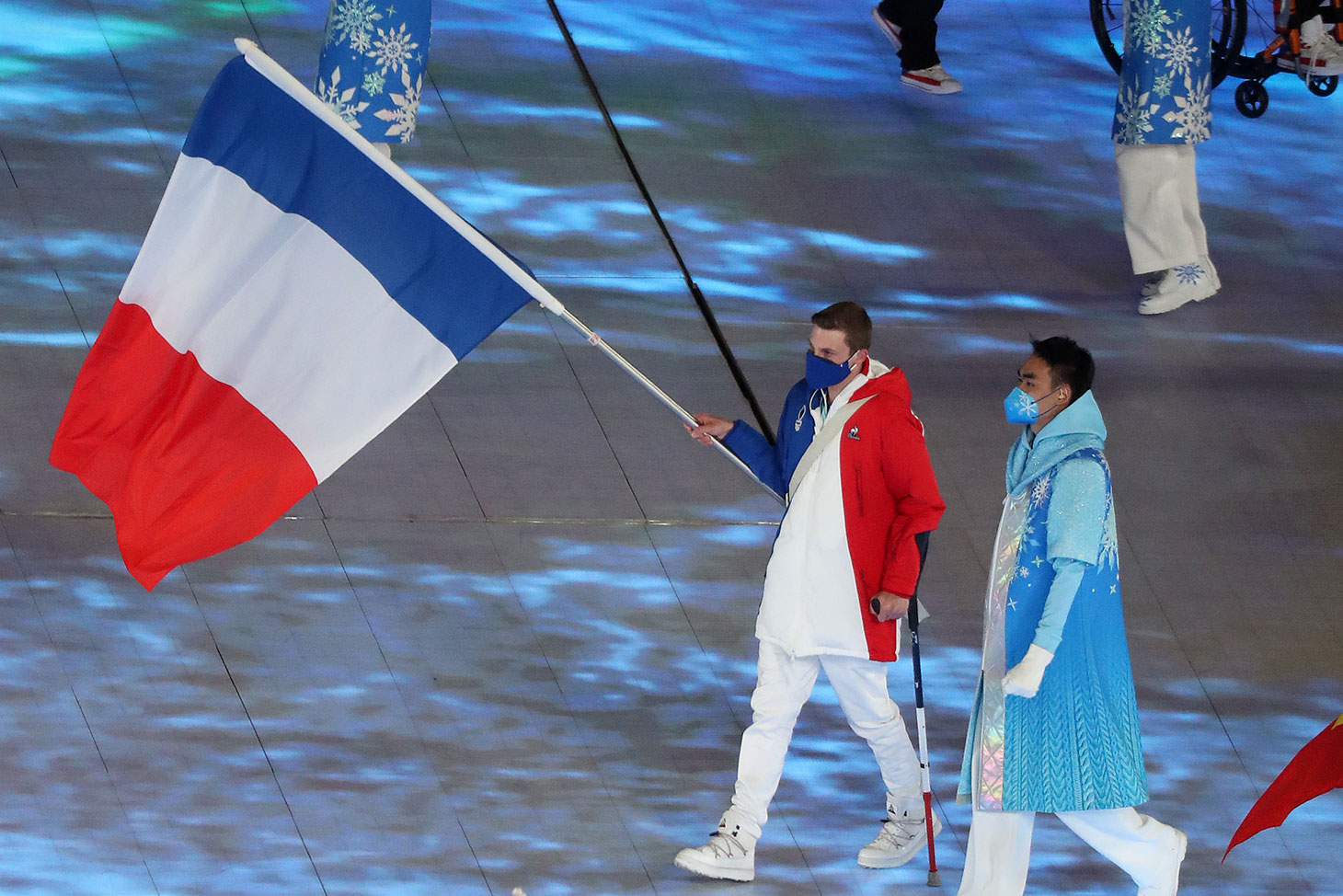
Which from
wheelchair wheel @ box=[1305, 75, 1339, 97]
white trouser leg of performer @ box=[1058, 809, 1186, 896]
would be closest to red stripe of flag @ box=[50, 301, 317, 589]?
white trouser leg of performer @ box=[1058, 809, 1186, 896]

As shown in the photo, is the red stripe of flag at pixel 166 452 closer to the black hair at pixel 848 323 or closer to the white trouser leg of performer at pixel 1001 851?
the black hair at pixel 848 323

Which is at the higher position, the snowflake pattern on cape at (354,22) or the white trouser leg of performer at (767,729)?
the snowflake pattern on cape at (354,22)

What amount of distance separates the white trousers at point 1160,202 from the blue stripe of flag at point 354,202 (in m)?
3.34

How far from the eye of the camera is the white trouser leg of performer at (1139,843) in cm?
329

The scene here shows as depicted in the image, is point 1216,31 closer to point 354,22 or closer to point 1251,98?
point 1251,98

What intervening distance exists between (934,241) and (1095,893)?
11.1 ft

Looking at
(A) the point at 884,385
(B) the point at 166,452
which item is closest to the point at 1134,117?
(A) the point at 884,385

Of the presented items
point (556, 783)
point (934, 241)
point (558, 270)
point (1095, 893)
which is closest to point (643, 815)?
point (556, 783)

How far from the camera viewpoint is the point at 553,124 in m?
7.05

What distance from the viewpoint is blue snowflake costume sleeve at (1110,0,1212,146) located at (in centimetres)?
596

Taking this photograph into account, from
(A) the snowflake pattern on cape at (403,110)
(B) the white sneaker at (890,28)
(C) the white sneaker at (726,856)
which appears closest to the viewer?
(C) the white sneaker at (726,856)

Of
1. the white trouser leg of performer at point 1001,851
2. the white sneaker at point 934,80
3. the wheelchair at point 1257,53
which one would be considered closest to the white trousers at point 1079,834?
the white trouser leg of performer at point 1001,851

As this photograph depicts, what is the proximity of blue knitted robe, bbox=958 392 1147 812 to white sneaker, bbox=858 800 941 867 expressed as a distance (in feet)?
1.21

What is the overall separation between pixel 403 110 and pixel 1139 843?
A: 366cm
